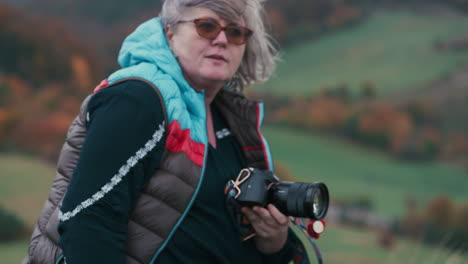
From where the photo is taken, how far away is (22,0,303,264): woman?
1547 millimetres

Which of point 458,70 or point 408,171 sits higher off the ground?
point 458,70

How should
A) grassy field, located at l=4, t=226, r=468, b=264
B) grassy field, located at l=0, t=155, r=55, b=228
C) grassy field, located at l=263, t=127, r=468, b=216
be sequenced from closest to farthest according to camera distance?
grassy field, located at l=0, t=155, r=55, b=228
grassy field, located at l=4, t=226, r=468, b=264
grassy field, located at l=263, t=127, r=468, b=216

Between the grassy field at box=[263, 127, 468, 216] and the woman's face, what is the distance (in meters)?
3.56

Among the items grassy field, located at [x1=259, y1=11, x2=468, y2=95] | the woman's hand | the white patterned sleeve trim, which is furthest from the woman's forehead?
grassy field, located at [x1=259, y1=11, x2=468, y2=95]

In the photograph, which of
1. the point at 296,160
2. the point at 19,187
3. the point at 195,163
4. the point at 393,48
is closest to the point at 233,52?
the point at 195,163

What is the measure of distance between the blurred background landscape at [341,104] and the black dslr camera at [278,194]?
9.62ft

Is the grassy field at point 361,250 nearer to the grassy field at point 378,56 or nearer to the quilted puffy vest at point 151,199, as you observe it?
the grassy field at point 378,56

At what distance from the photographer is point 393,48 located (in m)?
5.70

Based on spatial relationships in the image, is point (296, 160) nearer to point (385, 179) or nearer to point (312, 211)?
point (385, 179)

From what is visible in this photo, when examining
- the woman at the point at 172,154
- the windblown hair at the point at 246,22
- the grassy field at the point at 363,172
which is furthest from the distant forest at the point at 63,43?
the woman at the point at 172,154

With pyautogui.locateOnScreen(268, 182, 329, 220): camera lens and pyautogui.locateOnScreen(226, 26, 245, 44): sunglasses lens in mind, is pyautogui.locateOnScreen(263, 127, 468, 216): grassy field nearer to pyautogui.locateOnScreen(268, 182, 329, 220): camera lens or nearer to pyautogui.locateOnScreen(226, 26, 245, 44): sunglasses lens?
pyautogui.locateOnScreen(268, 182, 329, 220): camera lens

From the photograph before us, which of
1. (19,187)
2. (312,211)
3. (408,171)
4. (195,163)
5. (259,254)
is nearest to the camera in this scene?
(195,163)

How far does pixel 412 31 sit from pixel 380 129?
3.29 feet

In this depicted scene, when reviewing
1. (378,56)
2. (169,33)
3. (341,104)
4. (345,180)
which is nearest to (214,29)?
(169,33)
